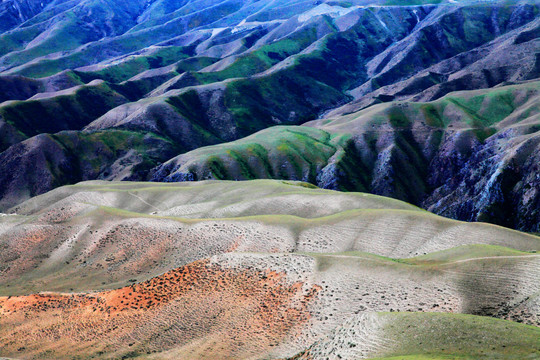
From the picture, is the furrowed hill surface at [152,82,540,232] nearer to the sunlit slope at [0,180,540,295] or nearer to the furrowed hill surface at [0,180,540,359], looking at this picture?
the sunlit slope at [0,180,540,295]

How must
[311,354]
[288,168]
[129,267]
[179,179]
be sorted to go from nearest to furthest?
[311,354] → [129,267] → [179,179] → [288,168]

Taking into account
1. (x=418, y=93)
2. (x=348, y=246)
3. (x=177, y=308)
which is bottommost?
(x=418, y=93)

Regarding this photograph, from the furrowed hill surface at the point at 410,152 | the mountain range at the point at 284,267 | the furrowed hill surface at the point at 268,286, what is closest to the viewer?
the furrowed hill surface at the point at 268,286

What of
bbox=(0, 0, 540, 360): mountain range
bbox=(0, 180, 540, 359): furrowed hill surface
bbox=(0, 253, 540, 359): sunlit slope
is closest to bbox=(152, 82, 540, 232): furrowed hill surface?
bbox=(0, 0, 540, 360): mountain range

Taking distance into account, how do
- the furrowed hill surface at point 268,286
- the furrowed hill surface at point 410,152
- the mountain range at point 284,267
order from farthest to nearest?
the furrowed hill surface at point 410,152
the mountain range at point 284,267
the furrowed hill surface at point 268,286

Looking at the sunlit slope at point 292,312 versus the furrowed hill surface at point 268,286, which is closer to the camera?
the sunlit slope at point 292,312

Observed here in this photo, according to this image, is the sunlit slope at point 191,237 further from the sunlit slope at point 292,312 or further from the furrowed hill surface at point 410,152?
the furrowed hill surface at point 410,152

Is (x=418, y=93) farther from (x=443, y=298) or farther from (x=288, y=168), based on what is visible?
(x=443, y=298)

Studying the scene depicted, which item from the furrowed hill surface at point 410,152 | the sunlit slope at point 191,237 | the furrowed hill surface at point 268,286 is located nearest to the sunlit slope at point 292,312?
the furrowed hill surface at point 268,286

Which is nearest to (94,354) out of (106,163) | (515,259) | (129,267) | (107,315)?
(107,315)
